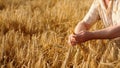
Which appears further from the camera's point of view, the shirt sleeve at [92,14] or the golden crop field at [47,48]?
the shirt sleeve at [92,14]

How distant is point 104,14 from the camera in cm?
218

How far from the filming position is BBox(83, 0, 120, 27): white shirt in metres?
2.03

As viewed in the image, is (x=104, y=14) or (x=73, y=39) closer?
(x=73, y=39)

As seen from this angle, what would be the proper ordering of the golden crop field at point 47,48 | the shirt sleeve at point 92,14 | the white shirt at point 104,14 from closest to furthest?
the golden crop field at point 47,48 → the white shirt at point 104,14 → the shirt sleeve at point 92,14

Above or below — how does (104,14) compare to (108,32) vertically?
above

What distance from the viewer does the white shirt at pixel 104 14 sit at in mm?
2027

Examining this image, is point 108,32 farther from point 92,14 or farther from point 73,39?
point 92,14

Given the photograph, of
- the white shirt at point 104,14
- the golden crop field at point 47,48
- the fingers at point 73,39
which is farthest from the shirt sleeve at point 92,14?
the fingers at point 73,39

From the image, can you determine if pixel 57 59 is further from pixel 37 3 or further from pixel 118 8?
pixel 37 3

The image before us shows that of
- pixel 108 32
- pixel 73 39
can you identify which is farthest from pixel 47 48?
pixel 108 32

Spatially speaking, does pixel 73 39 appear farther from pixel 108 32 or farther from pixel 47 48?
pixel 47 48

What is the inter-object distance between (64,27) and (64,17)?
0.39 m

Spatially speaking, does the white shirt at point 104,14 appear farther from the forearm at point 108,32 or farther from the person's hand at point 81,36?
the person's hand at point 81,36

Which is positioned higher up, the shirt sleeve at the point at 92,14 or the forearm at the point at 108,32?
the shirt sleeve at the point at 92,14
